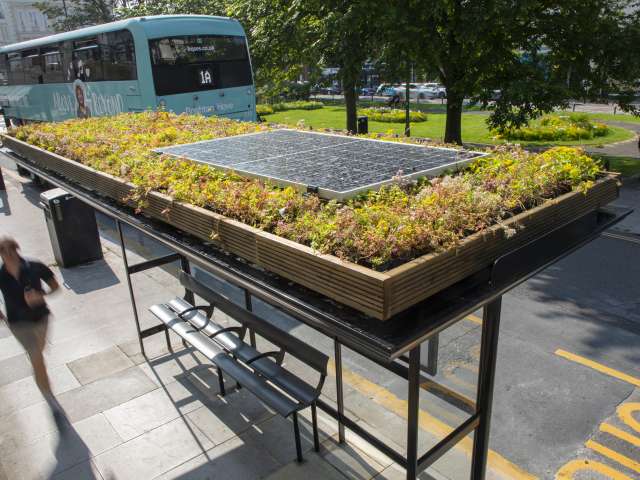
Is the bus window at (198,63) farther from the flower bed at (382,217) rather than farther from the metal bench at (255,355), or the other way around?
the metal bench at (255,355)

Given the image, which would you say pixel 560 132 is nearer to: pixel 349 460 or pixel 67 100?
pixel 67 100

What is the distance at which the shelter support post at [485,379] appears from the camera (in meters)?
3.51

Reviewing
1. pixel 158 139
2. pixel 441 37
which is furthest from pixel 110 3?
pixel 158 139

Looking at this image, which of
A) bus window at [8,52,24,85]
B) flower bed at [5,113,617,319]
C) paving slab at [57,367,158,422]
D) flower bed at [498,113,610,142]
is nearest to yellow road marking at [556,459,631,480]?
flower bed at [5,113,617,319]

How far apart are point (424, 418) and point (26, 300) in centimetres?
413

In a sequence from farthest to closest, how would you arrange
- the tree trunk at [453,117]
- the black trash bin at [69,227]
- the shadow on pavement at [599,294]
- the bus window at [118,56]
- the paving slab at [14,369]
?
the tree trunk at [453,117], the bus window at [118,56], the black trash bin at [69,227], the shadow on pavement at [599,294], the paving slab at [14,369]

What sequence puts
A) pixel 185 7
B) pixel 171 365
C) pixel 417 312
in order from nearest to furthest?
pixel 417 312, pixel 171 365, pixel 185 7

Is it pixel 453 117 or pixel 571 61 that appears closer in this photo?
pixel 571 61

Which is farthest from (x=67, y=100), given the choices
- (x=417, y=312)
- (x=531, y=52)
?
(x=417, y=312)

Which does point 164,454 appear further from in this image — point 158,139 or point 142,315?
point 158,139

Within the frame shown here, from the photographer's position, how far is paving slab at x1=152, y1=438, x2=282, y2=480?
443cm

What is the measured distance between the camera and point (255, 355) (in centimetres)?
477

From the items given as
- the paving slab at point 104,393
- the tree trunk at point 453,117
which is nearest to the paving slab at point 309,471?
the paving slab at point 104,393

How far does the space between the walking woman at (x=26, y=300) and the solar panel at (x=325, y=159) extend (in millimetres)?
1765
